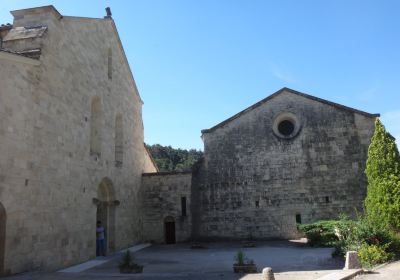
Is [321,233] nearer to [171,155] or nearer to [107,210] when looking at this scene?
[107,210]

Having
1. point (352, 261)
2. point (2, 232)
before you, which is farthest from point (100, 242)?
point (352, 261)

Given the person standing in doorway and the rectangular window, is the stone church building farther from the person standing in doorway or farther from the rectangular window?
the person standing in doorway

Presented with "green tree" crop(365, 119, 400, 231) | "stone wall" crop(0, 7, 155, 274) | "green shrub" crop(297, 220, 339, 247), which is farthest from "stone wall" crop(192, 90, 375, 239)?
"green tree" crop(365, 119, 400, 231)

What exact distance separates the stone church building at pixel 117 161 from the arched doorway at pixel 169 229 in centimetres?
6

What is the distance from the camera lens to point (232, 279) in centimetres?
957

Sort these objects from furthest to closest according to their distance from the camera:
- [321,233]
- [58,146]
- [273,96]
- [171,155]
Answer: [171,155] < [273,96] < [321,233] < [58,146]

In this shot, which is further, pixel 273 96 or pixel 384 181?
pixel 273 96

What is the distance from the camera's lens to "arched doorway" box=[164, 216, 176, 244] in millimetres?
21000

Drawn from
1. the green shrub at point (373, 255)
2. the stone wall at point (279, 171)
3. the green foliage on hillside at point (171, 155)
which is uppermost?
the green foliage on hillside at point (171, 155)

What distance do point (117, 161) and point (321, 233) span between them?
9.91m

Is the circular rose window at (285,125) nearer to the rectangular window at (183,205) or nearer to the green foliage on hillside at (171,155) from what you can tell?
the rectangular window at (183,205)

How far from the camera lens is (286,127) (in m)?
21.3

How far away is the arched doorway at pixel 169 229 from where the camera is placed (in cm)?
2100

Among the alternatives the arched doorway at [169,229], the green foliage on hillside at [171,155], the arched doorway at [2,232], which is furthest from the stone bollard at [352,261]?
the green foliage on hillside at [171,155]
